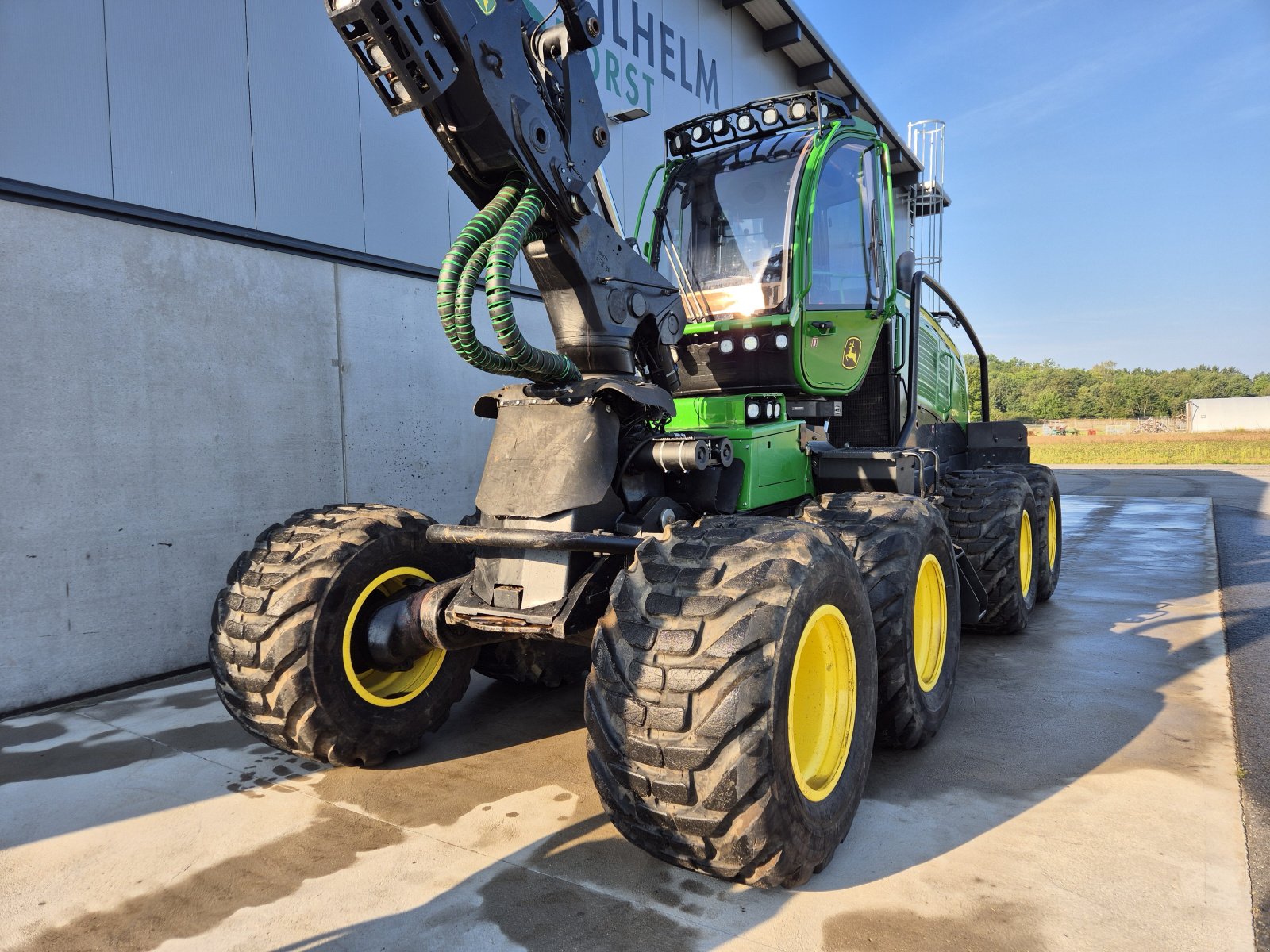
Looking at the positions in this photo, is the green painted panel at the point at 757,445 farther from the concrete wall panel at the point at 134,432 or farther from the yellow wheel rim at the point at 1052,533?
the yellow wheel rim at the point at 1052,533

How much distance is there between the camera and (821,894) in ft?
8.87

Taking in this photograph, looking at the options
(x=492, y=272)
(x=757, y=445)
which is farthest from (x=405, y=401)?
(x=492, y=272)

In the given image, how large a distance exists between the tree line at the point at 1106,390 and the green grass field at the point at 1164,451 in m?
44.1

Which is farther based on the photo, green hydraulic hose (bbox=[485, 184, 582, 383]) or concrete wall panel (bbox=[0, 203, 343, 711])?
concrete wall panel (bbox=[0, 203, 343, 711])

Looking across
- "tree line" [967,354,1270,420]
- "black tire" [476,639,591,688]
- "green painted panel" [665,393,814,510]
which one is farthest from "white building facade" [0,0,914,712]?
"tree line" [967,354,1270,420]

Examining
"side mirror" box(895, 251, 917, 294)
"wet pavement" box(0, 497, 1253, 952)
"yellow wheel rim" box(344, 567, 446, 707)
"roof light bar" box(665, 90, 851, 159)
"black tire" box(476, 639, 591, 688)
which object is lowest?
"wet pavement" box(0, 497, 1253, 952)

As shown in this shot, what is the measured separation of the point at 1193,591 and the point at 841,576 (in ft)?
21.0

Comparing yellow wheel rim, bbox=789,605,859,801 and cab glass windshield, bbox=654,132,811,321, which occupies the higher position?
cab glass windshield, bbox=654,132,811,321

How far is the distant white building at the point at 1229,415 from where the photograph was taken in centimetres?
6606

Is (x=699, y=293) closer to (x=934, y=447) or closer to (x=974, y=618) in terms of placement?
(x=974, y=618)

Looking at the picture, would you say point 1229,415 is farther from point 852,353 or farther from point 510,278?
point 510,278

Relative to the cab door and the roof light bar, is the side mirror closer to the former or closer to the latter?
the cab door

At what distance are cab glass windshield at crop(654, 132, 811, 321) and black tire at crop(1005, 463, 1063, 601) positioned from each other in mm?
3289

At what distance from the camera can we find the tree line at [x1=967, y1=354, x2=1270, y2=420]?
100000 mm
